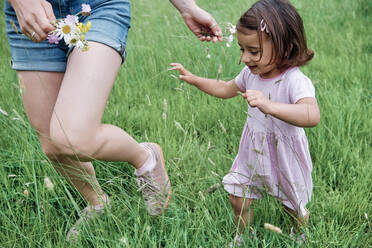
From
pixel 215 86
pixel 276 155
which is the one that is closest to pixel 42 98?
pixel 215 86

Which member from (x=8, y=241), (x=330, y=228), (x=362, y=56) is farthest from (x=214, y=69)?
(x=8, y=241)

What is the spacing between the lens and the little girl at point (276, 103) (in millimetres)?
1437

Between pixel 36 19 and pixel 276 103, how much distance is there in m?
0.89

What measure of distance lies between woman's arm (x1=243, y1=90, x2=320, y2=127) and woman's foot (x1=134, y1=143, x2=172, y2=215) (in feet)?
2.00

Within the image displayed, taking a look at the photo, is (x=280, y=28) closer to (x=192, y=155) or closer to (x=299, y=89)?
(x=299, y=89)

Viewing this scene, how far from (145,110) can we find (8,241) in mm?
1370

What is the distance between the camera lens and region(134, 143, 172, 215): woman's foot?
5.65 ft

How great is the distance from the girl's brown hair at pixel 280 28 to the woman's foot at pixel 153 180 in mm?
732

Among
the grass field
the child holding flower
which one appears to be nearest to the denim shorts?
Result: the child holding flower

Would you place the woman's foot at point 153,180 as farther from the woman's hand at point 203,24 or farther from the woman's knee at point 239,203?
the woman's hand at point 203,24

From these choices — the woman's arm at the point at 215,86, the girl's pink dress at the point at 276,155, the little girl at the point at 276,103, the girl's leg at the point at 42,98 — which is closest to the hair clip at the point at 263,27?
the little girl at the point at 276,103

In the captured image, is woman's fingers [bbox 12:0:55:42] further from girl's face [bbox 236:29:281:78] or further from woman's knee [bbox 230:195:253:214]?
woman's knee [bbox 230:195:253:214]

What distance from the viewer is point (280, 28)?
1519 millimetres

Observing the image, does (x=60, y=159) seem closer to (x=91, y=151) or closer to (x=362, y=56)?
(x=91, y=151)
